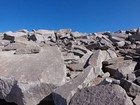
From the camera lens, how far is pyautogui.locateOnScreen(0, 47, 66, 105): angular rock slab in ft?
15.2

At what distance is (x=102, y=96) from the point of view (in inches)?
159

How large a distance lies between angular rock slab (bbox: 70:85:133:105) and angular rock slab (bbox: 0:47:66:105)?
2.64 ft

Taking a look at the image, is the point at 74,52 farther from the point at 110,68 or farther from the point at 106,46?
the point at 110,68

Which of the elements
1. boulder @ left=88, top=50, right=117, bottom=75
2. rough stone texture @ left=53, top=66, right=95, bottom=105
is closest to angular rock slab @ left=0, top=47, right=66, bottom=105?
rough stone texture @ left=53, top=66, right=95, bottom=105

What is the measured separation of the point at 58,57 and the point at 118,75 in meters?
1.76

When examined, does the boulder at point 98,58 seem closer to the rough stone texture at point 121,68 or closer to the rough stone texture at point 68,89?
the rough stone texture at point 121,68

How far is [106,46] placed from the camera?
8977 millimetres

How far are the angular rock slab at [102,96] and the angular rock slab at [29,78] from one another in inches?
31.7

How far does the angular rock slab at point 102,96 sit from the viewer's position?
387cm

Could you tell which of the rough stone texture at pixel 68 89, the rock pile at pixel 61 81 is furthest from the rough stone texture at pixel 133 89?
the rough stone texture at pixel 68 89

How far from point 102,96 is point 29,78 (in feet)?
5.59

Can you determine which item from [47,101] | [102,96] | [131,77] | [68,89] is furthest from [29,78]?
[131,77]

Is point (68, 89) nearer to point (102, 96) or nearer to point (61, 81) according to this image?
point (61, 81)

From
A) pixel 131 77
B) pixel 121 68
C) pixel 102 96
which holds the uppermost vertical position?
pixel 121 68
